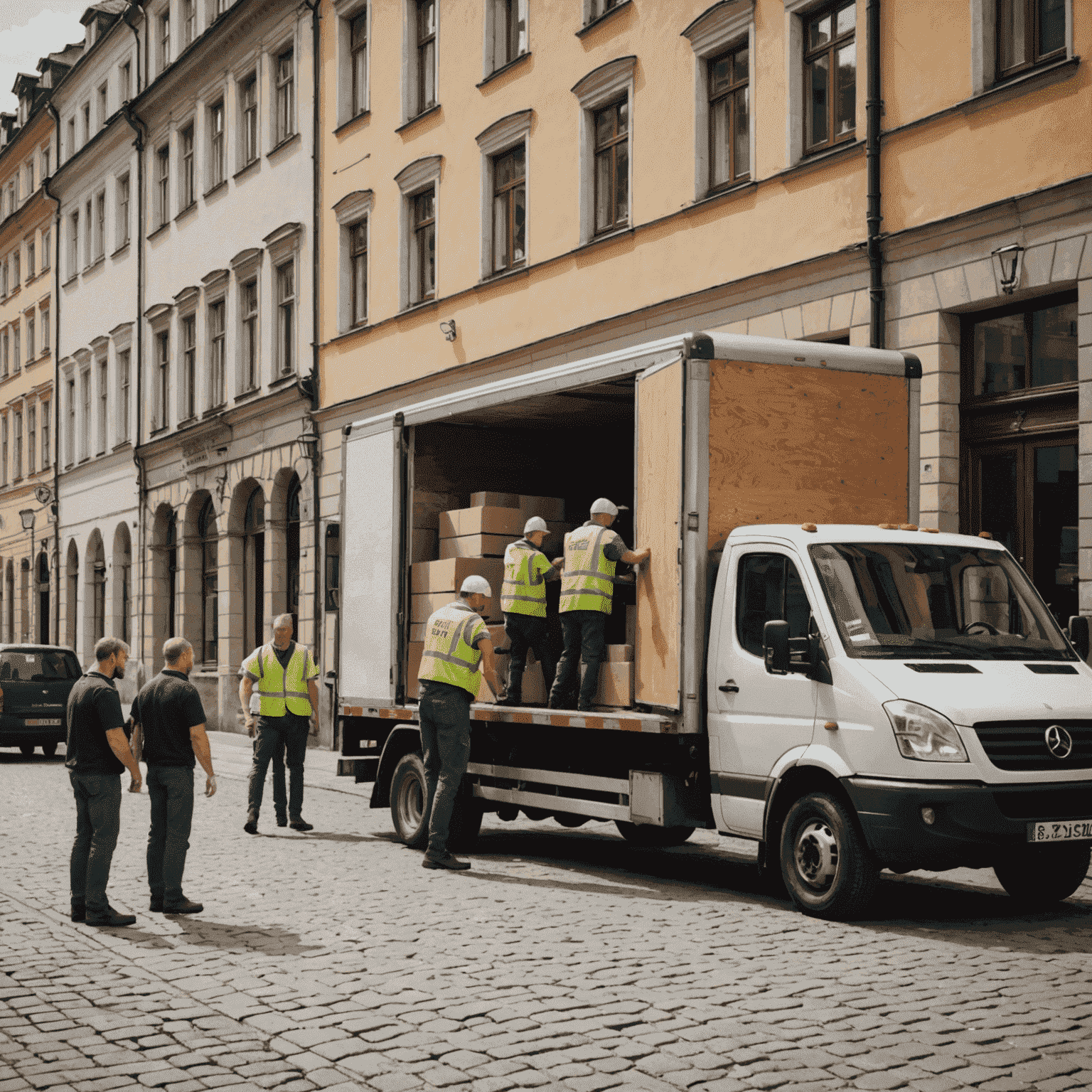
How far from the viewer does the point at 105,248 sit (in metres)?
38.6

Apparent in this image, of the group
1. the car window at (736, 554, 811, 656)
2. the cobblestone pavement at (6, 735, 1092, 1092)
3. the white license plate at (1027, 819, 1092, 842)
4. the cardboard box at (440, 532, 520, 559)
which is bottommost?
the cobblestone pavement at (6, 735, 1092, 1092)

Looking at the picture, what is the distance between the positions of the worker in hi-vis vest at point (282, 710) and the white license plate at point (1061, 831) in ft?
23.2

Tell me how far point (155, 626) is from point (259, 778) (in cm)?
2139

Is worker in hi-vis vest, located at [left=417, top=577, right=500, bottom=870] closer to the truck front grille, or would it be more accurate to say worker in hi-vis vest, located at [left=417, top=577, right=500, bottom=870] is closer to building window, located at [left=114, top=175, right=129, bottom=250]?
the truck front grille

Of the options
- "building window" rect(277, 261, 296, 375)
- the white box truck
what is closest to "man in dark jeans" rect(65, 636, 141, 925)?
the white box truck

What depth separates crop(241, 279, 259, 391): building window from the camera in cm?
3019

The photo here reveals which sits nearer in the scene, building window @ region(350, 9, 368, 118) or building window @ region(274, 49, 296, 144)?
building window @ region(350, 9, 368, 118)

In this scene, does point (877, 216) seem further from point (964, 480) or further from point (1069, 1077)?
point (1069, 1077)

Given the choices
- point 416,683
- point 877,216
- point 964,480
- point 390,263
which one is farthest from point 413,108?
point 416,683

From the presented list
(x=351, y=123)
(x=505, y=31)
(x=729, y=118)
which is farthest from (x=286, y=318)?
(x=729, y=118)

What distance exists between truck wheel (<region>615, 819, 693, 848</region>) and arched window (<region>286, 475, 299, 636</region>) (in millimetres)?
15904

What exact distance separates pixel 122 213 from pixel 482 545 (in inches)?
1106

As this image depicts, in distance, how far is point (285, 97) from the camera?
28.8 meters

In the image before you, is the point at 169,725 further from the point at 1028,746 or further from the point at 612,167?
the point at 612,167
